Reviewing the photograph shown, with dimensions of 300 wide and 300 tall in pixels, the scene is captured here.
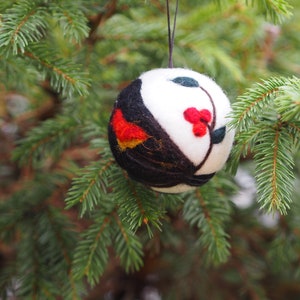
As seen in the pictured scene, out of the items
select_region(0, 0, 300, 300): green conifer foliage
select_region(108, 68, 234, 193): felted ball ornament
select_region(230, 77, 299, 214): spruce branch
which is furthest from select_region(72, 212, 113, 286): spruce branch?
select_region(230, 77, 299, 214): spruce branch

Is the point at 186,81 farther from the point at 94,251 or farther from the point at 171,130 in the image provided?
the point at 94,251

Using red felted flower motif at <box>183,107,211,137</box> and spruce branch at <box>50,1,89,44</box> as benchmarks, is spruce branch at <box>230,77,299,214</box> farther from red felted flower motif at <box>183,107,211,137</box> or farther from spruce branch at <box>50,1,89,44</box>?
spruce branch at <box>50,1,89,44</box>

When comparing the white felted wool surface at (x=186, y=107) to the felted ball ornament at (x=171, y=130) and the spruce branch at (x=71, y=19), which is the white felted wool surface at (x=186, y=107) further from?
the spruce branch at (x=71, y=19)

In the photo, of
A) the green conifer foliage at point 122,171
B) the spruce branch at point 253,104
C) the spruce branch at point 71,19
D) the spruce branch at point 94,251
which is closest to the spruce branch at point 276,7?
the green conifer foliage at point 122,171

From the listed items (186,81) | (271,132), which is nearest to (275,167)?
(271,132)

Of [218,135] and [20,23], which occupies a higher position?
[20,23]

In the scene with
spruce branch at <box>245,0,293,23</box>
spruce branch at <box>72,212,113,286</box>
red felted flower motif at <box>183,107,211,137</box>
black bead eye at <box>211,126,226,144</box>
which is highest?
spruce branch at <box>245,0,293,23</box>
